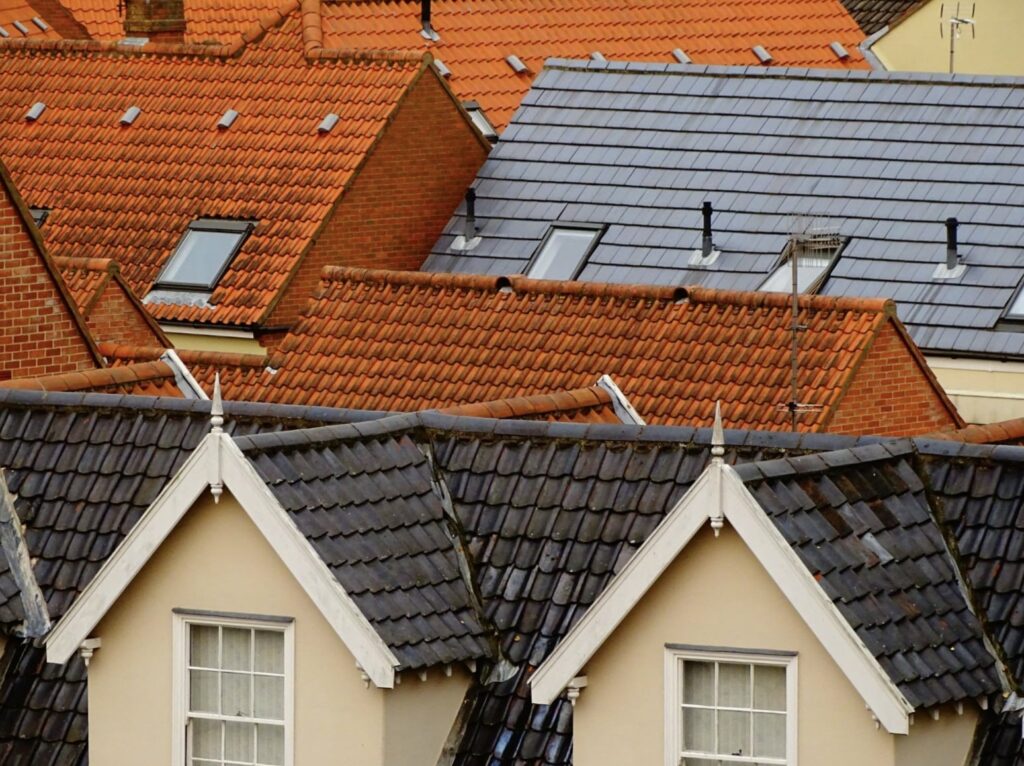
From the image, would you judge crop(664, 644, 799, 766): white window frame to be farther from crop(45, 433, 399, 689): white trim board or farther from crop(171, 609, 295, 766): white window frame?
crop(171, 609, 295, 766): white window frame

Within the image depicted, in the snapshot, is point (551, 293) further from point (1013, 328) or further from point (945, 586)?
point (945, 586)

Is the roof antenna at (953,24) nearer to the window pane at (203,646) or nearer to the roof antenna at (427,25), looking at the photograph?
the roof antenna at (427,25)

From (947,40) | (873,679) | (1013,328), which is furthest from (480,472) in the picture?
(947,40)

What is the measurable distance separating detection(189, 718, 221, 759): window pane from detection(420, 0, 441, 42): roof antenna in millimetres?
34739

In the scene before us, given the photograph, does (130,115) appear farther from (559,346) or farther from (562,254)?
(559,346)

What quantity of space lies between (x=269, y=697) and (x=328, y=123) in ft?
91.5

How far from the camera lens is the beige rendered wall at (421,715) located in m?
19.0

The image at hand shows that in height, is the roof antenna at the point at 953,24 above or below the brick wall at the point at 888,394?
above

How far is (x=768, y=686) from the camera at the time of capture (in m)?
18.2

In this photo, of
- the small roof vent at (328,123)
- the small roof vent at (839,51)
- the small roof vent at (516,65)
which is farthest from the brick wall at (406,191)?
the small roof vent at (839,51)

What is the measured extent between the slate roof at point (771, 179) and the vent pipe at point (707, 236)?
0.57 ft

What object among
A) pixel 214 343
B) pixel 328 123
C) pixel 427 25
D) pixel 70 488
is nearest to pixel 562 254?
pixel 328 123

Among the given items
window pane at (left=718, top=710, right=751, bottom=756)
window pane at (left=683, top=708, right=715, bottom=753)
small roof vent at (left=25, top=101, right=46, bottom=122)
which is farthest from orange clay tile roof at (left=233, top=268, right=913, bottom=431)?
window pane at (left=718, top=710, right=751, bottom=756)

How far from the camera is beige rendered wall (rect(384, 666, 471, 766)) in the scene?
1900 cm
